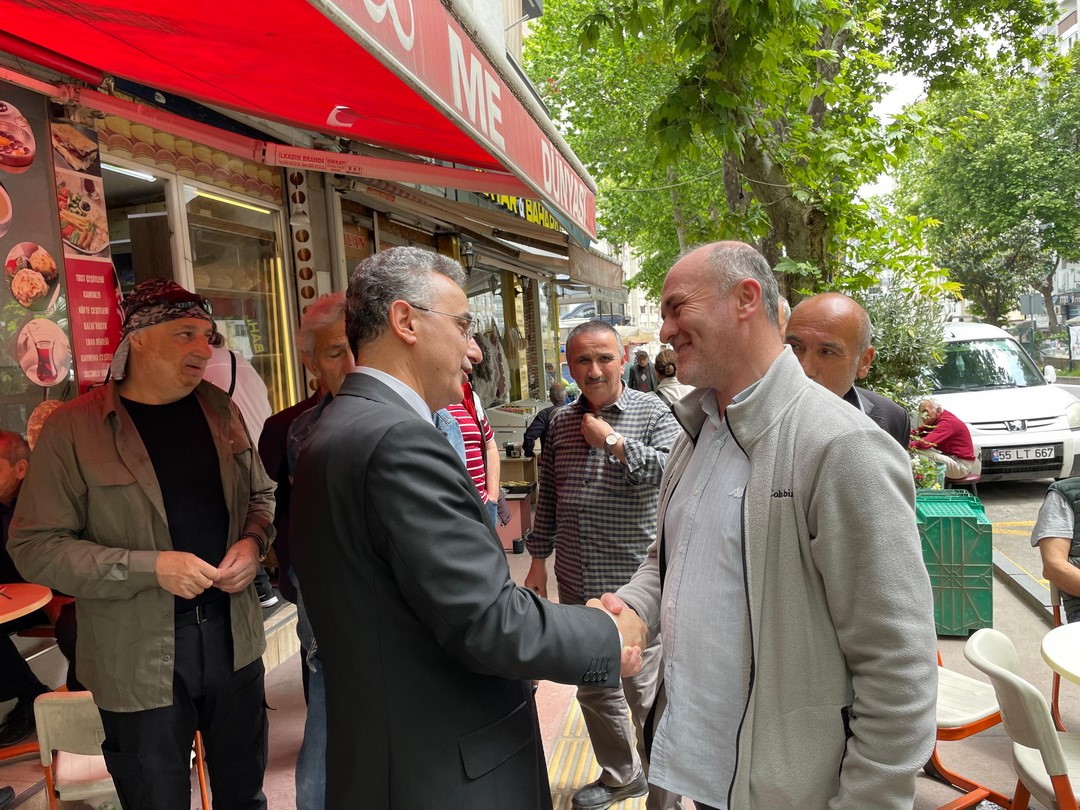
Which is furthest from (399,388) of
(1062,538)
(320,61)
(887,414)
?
(1062,538)

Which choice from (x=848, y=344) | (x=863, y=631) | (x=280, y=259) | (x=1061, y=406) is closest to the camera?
(x=863, y=631)

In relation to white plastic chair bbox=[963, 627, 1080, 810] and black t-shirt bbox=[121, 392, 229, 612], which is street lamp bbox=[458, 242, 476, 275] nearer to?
black t-shirt bbox=[121, 392, 229, 612]

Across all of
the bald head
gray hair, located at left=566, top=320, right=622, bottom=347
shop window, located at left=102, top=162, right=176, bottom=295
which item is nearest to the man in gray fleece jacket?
gray hair, located at left=566, top=320, right=622, bottom=347

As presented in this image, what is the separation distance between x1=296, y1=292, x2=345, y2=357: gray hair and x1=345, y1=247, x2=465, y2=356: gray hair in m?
1.40

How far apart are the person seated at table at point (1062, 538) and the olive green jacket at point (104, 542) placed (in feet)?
12.1

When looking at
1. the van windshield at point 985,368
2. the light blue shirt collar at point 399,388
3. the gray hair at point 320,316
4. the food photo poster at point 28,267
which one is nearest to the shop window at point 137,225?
the food photo poster at point 28,267

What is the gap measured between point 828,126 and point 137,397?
7139mm

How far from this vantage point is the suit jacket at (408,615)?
156 centimetres

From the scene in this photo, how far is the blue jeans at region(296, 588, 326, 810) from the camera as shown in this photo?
113 inches

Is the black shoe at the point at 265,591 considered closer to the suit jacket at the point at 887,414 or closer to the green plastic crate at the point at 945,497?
the suit jacket at the point at 887,414

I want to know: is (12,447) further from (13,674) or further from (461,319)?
(461,319)

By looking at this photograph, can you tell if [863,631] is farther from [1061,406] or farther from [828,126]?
[1061,406]

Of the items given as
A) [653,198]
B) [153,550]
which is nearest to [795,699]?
[153,550]

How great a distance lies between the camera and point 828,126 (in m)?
7.82
